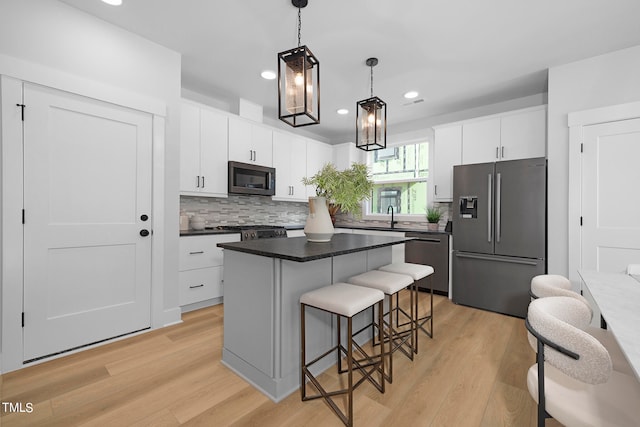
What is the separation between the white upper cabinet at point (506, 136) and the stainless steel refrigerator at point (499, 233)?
425 millimetres

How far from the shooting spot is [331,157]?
18.1 feet

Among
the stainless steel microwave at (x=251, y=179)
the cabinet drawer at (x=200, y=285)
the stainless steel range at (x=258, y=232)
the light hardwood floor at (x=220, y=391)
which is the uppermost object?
the stainless steel microwave at (x=251, y=179)

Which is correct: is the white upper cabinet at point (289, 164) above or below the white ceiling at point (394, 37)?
below

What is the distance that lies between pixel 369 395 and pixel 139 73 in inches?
125

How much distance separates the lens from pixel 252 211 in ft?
14.7

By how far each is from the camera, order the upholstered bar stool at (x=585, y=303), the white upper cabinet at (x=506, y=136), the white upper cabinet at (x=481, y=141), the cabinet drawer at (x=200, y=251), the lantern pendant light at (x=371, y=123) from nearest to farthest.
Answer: the upholstered bar stool at (x=585, y=303), the lantern pendant light at (x=371, y=123), the cabinet drawer at (x=200, y=251), the white upper cabinet at (x=506, y=136), the white upper cabinet at (x=481, y=141)

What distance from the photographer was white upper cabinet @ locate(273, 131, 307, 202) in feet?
14.5

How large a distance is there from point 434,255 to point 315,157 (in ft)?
8.42

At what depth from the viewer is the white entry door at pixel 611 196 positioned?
8.71 feet

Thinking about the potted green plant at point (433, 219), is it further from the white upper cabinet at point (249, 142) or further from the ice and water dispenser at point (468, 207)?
the white upper cabinet at point (249, 142)

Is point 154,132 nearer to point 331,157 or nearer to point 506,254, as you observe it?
point 331,157

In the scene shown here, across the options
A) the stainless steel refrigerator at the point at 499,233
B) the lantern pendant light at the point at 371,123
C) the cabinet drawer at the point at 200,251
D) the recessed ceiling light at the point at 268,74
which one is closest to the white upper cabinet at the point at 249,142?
the recessed ceiling light at the point at 268,74

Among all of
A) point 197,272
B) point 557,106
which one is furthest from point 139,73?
point 557,106

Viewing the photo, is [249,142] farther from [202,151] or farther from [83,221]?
[83,221]
